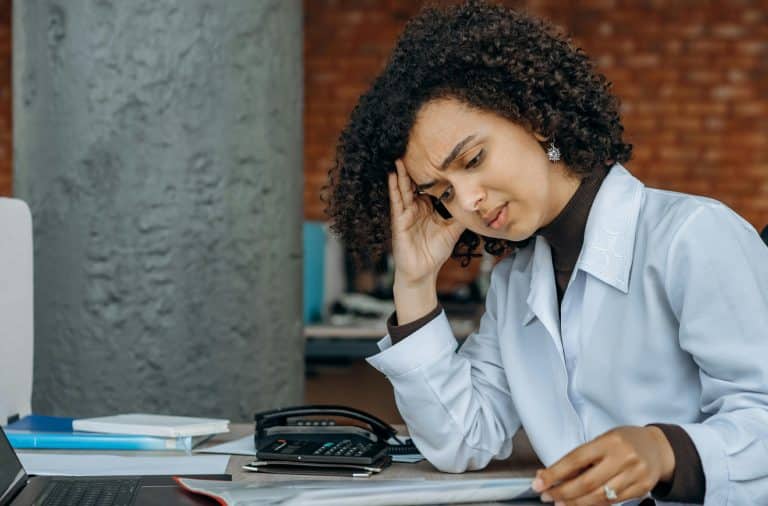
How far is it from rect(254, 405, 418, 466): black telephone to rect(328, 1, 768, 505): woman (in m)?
0.06

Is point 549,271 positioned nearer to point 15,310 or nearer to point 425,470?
point 425,470

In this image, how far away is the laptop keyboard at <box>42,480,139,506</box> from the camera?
121 centimetres

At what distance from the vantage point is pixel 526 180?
4.78 ft

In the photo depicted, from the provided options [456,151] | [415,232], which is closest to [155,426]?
[415,232]

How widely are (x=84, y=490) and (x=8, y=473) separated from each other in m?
0.09

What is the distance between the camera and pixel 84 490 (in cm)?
126

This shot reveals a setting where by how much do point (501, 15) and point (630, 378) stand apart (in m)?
0.57

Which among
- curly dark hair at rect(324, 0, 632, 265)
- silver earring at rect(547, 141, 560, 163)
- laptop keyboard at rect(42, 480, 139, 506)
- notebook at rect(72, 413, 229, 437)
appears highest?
curly dark hair at rect(324, 0, 632, 265)

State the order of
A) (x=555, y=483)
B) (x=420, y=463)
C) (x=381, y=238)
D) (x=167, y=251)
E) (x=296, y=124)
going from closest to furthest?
(x=555, y=483) → (x=420, y=463) → (x=381, y=238) → (x=167, y=251) → (x=296, y=124)

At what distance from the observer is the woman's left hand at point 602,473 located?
111 cm

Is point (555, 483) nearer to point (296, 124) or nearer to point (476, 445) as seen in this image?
point (476, 445)

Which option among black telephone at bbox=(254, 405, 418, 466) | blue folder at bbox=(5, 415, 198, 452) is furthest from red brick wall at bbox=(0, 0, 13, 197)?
black telephone at bbox=(254, 405, 418, 466)

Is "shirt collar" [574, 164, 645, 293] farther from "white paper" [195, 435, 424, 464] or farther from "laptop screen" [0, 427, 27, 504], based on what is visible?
"laptop screen" [0, 427, 27, 504]

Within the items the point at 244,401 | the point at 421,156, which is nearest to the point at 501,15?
the point at 421,156
